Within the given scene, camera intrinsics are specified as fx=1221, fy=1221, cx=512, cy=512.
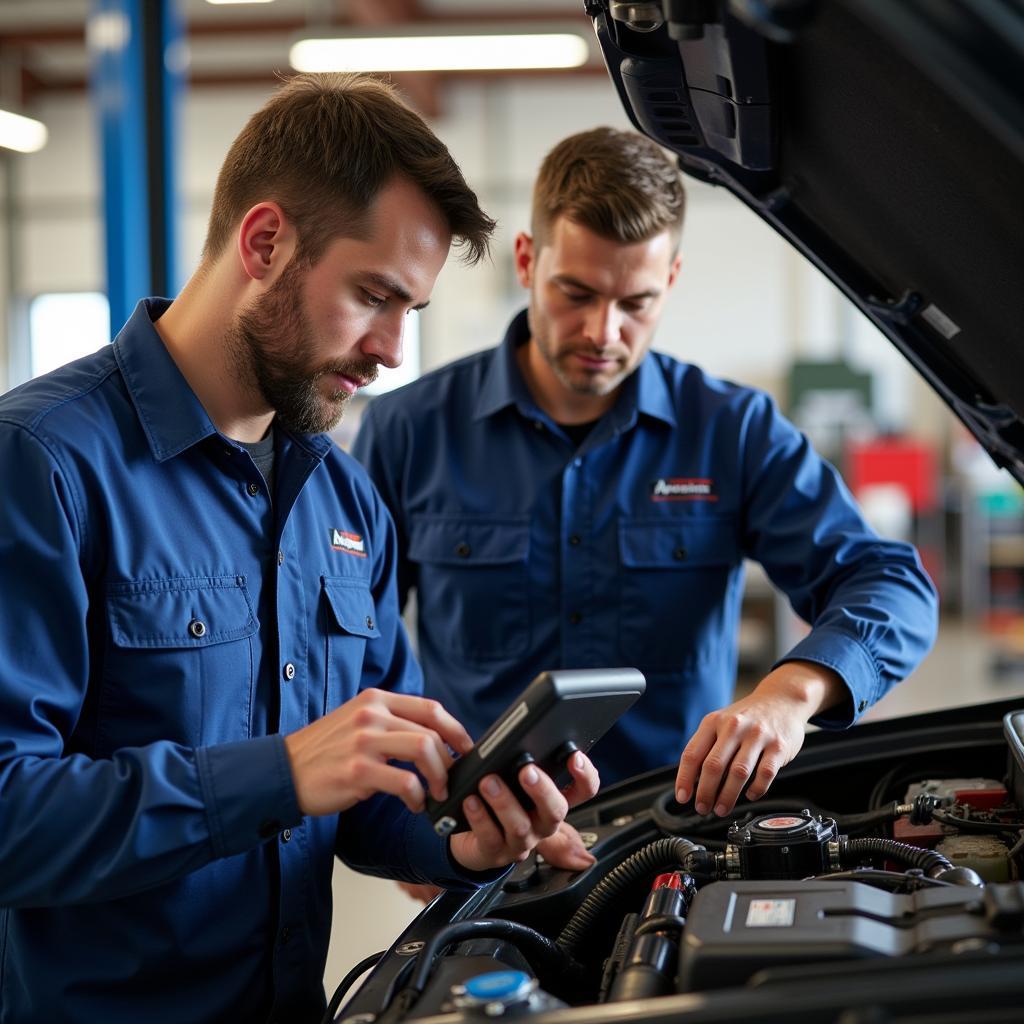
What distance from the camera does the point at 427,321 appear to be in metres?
9.89

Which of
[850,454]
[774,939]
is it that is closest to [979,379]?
[774,939]

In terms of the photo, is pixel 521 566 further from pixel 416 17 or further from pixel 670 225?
pixel 416 17

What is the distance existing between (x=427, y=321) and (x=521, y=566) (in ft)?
27.0

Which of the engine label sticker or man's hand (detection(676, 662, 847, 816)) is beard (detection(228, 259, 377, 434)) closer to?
man's hand (detection(676, 662, 847, 816))

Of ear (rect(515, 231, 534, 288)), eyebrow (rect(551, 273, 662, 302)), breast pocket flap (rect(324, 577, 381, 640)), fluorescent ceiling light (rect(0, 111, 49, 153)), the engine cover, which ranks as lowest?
the engine cover

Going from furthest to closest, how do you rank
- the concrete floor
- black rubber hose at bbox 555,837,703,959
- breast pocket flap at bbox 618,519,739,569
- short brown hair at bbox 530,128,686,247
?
the concrete floor → breast pocket flap at bbox 618,519,739,569 → short brown hair at bbox 530,128,686,247 → black rubber hose at bbox 555,837,703,959

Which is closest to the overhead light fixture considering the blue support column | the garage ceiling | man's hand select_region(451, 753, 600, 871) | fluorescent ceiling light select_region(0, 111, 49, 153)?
the blue support column

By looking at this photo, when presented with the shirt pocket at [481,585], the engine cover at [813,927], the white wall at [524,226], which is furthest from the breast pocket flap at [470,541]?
the white wall at [524,226]

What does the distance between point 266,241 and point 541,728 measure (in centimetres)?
57

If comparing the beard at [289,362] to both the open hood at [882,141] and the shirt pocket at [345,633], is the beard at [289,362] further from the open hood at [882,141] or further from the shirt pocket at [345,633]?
the open hood at [882,141]

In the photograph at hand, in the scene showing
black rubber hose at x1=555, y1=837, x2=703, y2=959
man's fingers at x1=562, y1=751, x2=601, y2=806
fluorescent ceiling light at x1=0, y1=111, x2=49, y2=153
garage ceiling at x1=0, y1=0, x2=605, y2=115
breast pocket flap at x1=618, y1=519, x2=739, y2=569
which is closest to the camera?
man's fingers at x1=562, y1=751, x2=601, y2=806

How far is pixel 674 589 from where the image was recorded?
6.02 feet

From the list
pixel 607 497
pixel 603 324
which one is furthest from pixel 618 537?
pixel 603 324

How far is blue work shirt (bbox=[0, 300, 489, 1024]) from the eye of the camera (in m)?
0.98
